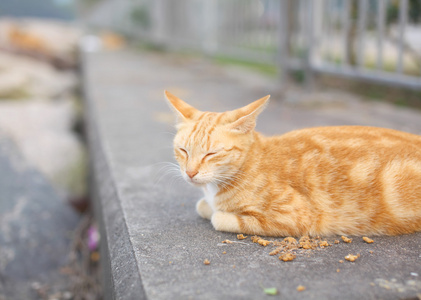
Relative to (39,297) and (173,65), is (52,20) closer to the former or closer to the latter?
(173,65)

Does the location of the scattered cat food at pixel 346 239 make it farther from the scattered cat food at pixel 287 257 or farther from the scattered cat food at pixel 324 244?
the scattered cat food at pixel 287 257

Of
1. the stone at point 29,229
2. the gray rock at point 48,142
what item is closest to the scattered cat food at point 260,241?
the stone at point 29,229

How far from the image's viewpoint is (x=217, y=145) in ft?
6.29

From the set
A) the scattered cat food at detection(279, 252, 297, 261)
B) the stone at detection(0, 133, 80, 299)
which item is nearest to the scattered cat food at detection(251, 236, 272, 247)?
the scattered cat food at detection(279, 252, 297, 261)

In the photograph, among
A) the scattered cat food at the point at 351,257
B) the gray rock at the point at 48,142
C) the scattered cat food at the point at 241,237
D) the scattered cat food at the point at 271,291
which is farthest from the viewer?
the gray rock at the point at 48,142

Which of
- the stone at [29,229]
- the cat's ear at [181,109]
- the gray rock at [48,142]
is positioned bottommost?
the stone at [29,229]

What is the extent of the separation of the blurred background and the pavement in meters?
Result: 0.49

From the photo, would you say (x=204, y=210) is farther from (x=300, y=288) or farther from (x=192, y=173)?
(x=300, y=288)

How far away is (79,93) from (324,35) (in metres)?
5.38

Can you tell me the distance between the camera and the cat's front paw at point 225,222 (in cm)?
193

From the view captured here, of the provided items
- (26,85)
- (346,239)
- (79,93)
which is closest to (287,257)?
(346,239)

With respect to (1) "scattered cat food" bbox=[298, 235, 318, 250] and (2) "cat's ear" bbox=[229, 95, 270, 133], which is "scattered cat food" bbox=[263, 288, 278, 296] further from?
(2) "cat's ear" bbox=[229, 95, 270, 133]

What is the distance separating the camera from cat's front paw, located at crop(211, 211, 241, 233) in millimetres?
1932

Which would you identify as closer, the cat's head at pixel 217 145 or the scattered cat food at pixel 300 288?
the scattered cat food at pixel 300 288
